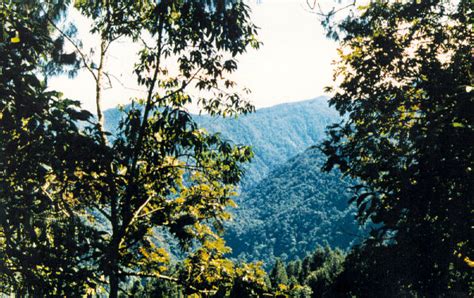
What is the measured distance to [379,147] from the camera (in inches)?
284

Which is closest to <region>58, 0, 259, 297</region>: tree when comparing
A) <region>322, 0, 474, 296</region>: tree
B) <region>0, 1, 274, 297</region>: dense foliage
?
<region>0, 1, 274, 297</region>: dense foliage

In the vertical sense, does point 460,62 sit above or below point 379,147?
above

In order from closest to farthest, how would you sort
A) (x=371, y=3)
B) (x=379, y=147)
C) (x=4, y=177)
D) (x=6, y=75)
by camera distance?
(x=6, y=75), (x=4, y=177), (x=379, y=147), (x=371, y=3)

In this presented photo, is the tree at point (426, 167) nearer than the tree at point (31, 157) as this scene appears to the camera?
No

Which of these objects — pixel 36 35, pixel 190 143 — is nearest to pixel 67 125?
pixel 36 35

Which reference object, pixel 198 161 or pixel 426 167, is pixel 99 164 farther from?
pixel 426 167

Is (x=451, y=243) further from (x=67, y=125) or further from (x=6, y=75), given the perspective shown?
(x=6, y=75)

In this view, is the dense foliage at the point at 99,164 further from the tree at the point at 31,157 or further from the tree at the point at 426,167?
the tree at the point at 426,167

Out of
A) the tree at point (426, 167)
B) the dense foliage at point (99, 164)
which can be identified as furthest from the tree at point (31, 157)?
the tree at point (426, 167)

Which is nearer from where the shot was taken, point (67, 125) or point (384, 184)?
point (67, 125)

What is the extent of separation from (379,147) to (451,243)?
8.59 feet

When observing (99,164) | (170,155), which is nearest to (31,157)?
(99,164)

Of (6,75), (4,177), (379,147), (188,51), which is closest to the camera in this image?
(6,75)

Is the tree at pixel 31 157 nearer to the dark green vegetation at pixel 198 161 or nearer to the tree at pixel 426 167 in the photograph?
the dark green vegetation at pixel 198 161
